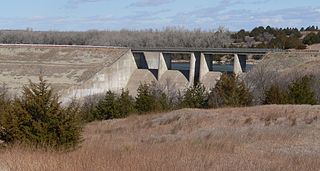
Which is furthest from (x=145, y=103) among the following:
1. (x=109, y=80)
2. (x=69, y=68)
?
(x=69, y=68)

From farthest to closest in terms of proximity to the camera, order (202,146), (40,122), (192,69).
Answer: (192,69)
(202,146)
(40,122)

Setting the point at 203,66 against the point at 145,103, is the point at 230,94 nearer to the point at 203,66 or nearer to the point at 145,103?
the point at 145,103

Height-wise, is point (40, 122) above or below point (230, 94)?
above

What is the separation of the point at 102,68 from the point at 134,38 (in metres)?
51.5

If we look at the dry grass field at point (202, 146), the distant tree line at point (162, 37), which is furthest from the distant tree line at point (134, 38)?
the dry grass field at point (202, 146)

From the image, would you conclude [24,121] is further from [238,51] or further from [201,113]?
[238,51]

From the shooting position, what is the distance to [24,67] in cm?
8419

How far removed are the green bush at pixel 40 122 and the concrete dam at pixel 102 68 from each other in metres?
56.4

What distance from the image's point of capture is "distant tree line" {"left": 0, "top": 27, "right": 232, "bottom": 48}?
124 metres

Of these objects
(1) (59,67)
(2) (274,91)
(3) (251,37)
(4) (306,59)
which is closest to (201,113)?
(2) (274,91)

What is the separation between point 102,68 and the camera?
259ft

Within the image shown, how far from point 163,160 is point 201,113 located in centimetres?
2090

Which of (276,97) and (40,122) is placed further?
(276,97)

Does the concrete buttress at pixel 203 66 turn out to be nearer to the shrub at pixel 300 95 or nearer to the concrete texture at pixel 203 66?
the concrete texture at pixel 203 66
